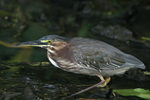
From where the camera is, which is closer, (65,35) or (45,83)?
(45,83)

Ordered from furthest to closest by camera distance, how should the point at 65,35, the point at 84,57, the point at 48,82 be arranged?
the point at 65,35 < the point at 48,82 < the point at 84,57

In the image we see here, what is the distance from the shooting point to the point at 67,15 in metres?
12.0

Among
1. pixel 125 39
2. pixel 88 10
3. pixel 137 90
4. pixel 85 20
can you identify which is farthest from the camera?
pixel 88 10

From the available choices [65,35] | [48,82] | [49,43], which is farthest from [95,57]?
[65,35]

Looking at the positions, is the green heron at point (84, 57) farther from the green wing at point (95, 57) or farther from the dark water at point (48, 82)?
the dark water at point (48, 82)

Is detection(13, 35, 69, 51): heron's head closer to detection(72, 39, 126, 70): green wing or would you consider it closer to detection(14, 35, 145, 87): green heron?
detection(14, 35, 145, 87): green heron

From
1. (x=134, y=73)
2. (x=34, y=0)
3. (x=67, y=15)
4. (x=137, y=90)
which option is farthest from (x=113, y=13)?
(x=137, y=90)

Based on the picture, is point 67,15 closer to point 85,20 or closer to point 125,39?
point 85,20

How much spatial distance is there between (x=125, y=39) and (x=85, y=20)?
316 cm

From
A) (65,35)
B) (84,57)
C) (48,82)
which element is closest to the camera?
(84,57)

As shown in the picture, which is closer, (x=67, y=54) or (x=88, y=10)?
(x=67, y=54)

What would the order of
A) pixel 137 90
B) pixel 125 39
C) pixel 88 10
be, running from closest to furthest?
pixel 137 90, pixel 125 39, pixel 88 10

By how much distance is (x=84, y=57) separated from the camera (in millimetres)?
5371

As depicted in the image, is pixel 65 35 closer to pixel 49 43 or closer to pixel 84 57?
pixel 49 43
